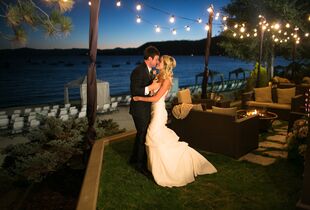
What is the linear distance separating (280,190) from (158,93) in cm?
226

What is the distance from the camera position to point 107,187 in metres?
4.41

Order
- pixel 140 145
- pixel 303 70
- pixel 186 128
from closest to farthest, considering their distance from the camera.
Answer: pixel 140 145 → pixel 186 128 → pixel 303 70

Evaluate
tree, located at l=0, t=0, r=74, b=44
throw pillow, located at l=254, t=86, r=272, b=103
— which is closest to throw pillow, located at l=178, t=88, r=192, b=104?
throw pillow, located at l=254, t=86, r=272, b=103

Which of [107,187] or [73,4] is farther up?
[73,4]

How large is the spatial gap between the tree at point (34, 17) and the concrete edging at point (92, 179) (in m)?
2.00

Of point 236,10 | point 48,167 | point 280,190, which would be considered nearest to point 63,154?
point 48,167

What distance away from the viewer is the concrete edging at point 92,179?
11.6 ft

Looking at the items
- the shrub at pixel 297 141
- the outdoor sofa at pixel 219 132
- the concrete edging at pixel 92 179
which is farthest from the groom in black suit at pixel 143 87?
the shrub at pixel 297 141

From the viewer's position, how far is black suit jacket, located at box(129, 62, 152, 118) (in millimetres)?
4559

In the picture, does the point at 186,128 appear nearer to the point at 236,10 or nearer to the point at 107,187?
the point at 107,187

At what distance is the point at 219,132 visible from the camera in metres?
5.72

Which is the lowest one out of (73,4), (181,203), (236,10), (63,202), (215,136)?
(63,202)

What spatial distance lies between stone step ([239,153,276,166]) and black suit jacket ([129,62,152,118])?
88.3 inches

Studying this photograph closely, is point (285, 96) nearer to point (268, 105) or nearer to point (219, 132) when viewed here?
point (268, 105)
